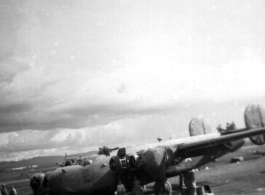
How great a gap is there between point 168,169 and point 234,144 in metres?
5.01

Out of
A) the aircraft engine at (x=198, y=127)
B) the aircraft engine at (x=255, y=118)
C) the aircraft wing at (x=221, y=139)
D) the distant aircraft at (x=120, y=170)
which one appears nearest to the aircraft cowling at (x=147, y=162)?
the distant aircraft at (x=120, y=170)

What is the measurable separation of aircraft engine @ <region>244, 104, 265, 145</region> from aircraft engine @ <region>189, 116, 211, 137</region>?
16.3 ft

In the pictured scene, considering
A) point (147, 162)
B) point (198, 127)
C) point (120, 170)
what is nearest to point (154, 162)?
point (147, 162)

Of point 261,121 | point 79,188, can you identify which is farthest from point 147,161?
point 261,121

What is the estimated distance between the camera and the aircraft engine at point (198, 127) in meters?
19.8

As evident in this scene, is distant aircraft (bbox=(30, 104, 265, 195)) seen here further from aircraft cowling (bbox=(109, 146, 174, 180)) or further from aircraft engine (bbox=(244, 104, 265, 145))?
aircraft engine (bbox=(244, 104, 265, 145))

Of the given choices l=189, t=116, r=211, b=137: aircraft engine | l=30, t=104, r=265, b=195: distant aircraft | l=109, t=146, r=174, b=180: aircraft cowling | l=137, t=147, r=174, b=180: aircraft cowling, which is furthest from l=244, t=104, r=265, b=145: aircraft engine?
l=137, t=147, r=174, b=180: aircraft cowling

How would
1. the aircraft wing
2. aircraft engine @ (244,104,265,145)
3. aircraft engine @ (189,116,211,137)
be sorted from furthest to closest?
aircraft engine @ (189,116,211,137), aircraft engine @ (244,104,265,145), the aircraft wing

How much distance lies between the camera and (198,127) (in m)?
20.0

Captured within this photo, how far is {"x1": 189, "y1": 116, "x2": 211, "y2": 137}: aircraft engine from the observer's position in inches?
779

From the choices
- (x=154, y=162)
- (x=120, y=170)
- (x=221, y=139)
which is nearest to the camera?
(x=154, y=162)

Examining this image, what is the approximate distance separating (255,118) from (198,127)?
5367 mm

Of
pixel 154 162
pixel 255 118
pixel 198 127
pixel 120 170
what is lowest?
pixel 120 170

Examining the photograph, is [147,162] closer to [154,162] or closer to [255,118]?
[154,162]
